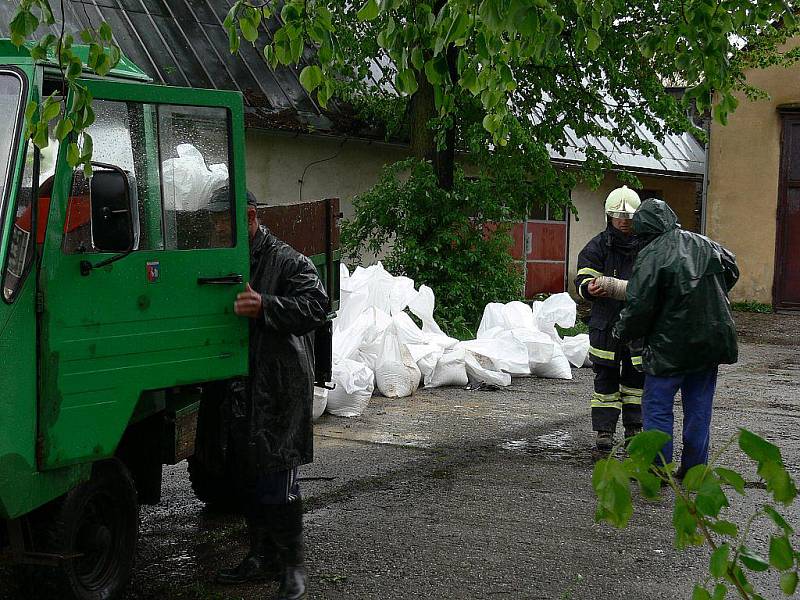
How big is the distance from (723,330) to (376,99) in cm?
1027

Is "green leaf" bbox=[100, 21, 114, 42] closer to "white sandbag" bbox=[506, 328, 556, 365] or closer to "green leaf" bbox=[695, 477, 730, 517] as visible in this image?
"green leaf" bbox=[695, 477, 730, 517]

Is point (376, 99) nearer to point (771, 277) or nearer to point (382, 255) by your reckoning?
point (382, 255)

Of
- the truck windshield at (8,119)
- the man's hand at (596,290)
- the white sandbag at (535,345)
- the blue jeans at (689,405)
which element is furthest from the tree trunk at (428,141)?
the truck windshield at (8,119)

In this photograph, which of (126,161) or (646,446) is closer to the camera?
(646,446)

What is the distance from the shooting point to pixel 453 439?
318 inches

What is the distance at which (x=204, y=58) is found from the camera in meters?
15.2

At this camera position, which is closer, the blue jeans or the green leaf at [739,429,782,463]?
the green leaf at [739,429,782,463]

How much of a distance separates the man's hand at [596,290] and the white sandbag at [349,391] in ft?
8.00

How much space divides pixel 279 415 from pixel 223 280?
61 cm

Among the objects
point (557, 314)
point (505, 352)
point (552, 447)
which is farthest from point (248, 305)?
point (557, 314)

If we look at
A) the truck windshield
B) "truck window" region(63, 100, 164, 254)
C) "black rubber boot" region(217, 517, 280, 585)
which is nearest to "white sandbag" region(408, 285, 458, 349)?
"black rubber boot" region(217, 517, 280, 585)

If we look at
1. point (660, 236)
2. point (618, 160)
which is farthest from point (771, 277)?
point (660, 236)

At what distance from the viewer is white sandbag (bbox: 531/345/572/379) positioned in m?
11.2

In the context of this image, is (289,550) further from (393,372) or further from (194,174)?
(393,372)
